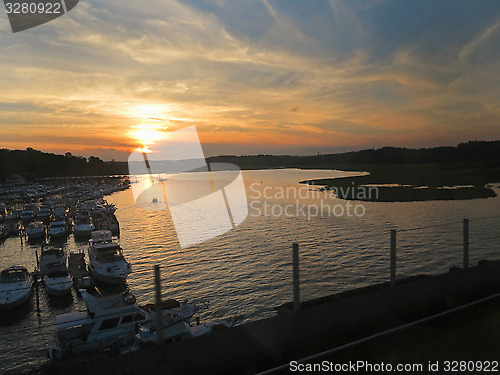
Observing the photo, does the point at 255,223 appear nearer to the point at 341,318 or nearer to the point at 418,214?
the point at 418,214

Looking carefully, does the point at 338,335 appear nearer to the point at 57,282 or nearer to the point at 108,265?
the point at 57,282

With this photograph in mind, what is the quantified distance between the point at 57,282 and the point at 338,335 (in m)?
26.3

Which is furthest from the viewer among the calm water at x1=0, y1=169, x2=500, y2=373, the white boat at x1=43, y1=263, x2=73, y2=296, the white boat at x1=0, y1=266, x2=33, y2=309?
the white boat at x1=43, y1=263, x2=73, y2=296

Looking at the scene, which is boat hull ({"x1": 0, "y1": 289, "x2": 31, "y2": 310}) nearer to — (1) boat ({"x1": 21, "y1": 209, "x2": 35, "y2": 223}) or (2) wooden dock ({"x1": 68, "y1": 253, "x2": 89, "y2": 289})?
(2) wooden dock ({"x1": 68, "y1": 253, "x2": 89, "y2": 289})

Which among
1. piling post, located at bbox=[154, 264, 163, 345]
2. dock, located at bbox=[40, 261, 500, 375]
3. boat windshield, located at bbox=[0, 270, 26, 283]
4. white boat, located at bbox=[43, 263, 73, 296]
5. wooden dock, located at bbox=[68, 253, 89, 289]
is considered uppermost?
piling post, located at bbox=[154, 264, 163, 345]

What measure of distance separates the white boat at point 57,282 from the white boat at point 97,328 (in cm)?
Answer: 803

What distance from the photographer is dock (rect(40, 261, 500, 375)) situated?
5195mm

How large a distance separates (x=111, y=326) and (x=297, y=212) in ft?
139

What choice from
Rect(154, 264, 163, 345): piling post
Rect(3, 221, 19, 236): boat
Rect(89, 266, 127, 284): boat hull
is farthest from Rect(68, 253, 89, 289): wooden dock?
Rect(154, 264, 163, 345): piling post

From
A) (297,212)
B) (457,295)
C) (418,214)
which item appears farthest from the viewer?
(297,212)

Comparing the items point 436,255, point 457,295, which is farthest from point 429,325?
point 436,255

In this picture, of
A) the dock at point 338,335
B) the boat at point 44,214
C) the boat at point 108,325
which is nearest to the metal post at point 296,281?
the dock at point 338,335

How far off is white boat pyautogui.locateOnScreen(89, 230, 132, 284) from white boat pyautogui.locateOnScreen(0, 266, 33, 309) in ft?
16.2

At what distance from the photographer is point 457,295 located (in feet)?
24.6
